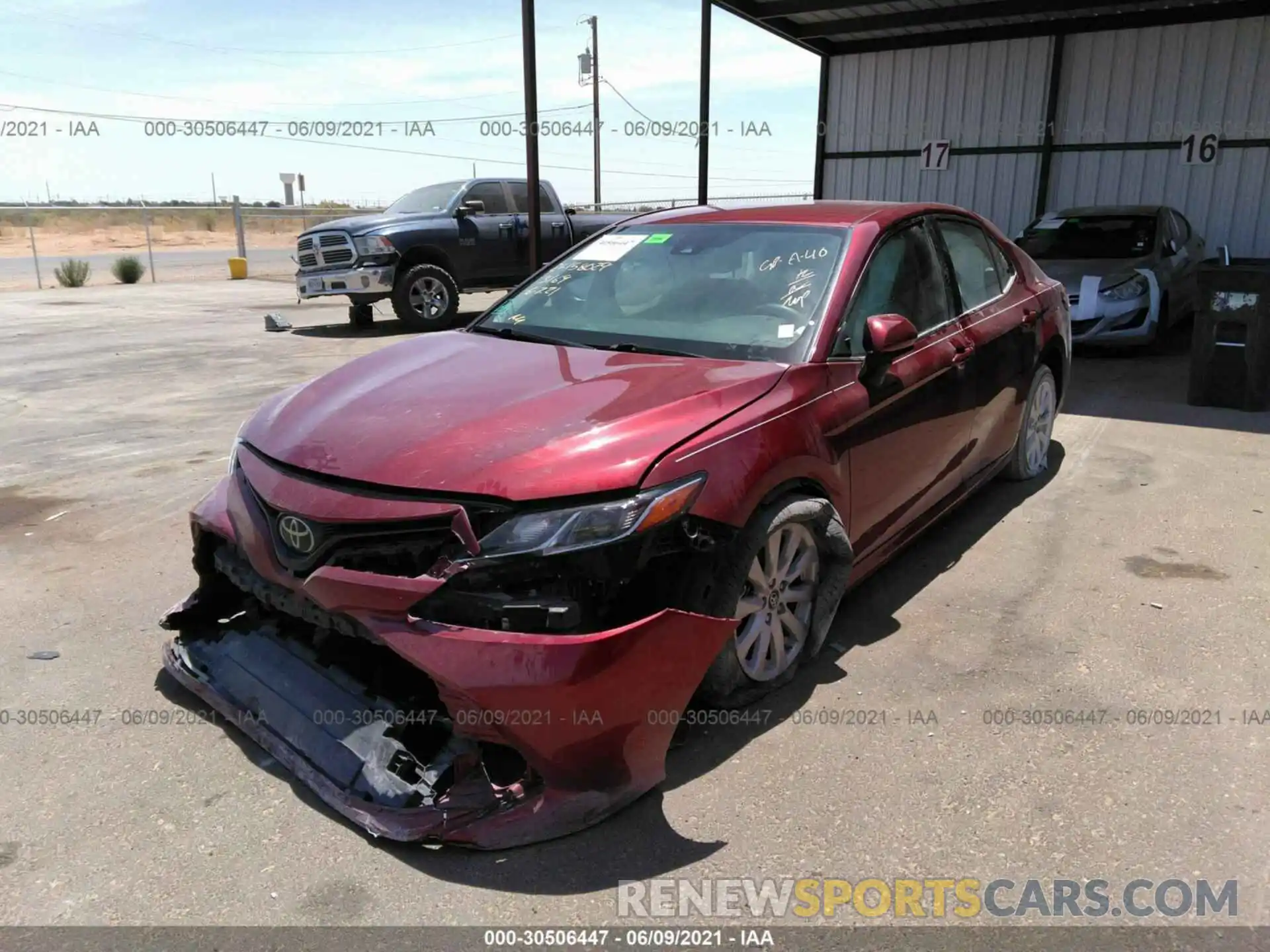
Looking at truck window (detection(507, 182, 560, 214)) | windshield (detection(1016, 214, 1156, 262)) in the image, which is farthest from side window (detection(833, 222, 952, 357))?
truck window (detection(507, 182, 560, 214))

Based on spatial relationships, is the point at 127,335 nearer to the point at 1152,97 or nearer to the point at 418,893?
the point at 418,893

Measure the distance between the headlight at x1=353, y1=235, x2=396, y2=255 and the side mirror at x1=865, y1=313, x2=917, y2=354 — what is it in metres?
9.83

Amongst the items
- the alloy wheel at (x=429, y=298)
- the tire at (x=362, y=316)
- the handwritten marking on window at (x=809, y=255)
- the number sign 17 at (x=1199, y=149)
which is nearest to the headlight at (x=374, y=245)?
the alloy wheel at (x=429, y=298)

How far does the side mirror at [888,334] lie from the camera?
3424 millimetres

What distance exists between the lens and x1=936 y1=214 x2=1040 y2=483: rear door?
449cm

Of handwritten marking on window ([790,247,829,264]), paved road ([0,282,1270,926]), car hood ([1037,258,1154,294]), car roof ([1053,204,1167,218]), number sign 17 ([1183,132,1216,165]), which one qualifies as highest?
number sign 17 ([1183,132,1216,165])

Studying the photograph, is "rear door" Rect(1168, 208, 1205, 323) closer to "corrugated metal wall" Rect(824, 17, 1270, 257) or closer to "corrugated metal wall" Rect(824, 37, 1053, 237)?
"corrugated metal wall" Rect(824, 17, 1270, 257)

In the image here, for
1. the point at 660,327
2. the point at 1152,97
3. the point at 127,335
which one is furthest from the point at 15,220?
the point at 660,327

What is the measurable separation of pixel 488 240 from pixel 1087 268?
300 inches

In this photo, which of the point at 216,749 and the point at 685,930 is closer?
the point at 685,930

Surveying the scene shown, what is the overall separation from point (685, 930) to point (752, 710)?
1.00 metres

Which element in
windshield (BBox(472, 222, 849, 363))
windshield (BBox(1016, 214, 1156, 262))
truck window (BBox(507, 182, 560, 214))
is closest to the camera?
windshield (BBox(472, 222, 849, 363))

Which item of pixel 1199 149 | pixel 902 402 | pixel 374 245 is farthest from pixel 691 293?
pixel 1199 149

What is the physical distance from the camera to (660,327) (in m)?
3.71
